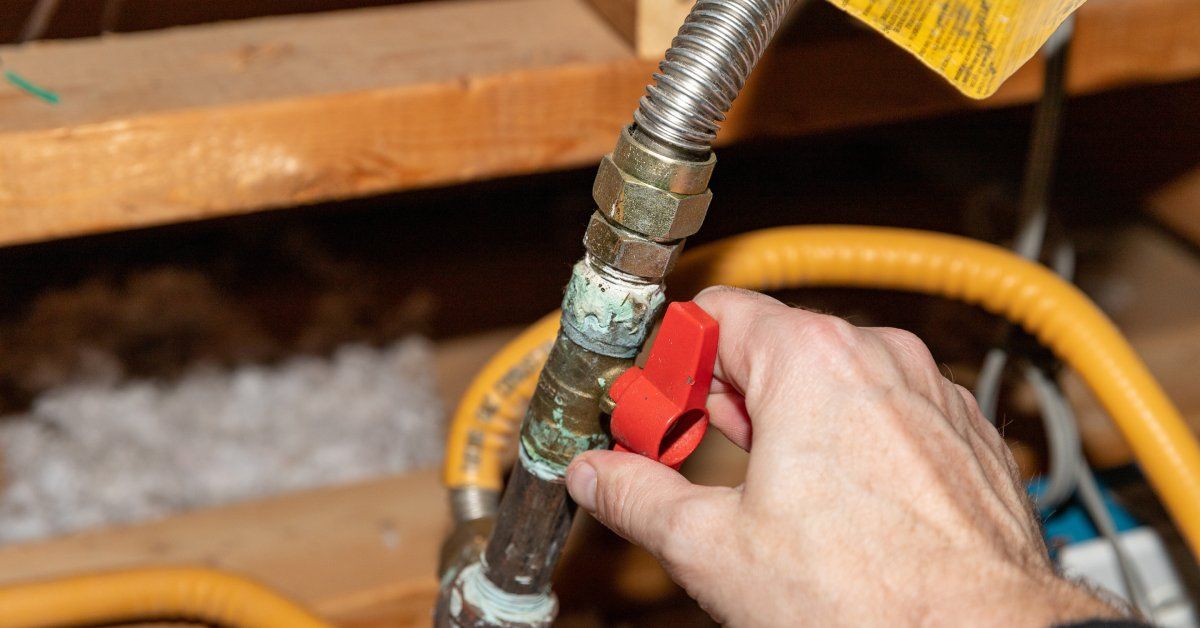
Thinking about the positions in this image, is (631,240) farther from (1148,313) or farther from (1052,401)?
(1148,313)

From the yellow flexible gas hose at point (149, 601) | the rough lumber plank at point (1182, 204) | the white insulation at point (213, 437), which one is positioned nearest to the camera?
the yellow flexible gas hose at point (149, 601)

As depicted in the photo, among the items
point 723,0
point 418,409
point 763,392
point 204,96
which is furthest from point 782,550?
point 418,409

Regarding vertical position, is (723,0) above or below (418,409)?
above

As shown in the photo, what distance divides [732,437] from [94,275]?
0.81m

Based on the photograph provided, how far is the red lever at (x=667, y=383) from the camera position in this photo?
402 millimetres

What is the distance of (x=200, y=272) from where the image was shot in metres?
1.07

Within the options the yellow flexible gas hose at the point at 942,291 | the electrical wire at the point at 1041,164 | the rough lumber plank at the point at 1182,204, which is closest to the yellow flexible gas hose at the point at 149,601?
the yellow flexible gas hose at the point at 942,291

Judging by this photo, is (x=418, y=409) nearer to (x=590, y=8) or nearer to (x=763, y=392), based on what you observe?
(x=590, y=8)

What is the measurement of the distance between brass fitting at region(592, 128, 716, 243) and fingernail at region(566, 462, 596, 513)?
0.34ft

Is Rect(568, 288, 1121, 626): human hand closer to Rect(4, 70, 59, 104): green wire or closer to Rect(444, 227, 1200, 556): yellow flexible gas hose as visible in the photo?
Rect(444, 227, 1200, 556): yellow flexible gas hose

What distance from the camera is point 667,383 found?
41 centimetres

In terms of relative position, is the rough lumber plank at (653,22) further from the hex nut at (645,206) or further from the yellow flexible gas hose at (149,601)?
the yellow flexible gas hose at (149,601)

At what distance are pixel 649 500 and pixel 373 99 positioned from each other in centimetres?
26

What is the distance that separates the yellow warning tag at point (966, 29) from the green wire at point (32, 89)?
39 cm
